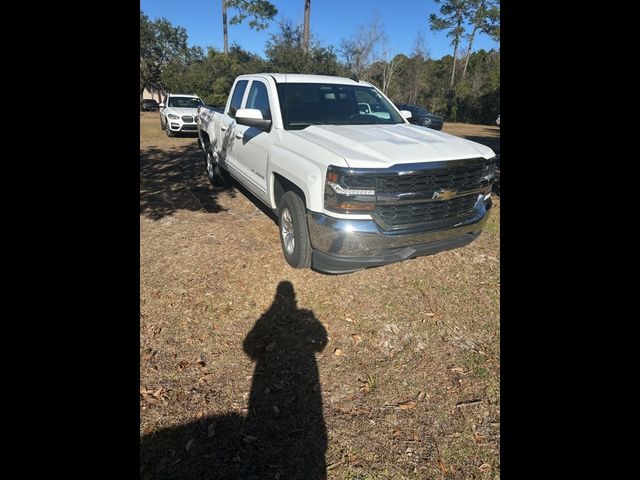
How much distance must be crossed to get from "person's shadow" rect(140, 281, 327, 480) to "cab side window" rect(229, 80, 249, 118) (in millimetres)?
4015

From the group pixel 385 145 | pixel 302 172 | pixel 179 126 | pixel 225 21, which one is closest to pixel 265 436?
pixel 302 172

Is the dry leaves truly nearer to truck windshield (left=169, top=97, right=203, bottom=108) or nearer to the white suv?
the white suv

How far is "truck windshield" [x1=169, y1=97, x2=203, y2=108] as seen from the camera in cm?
1695

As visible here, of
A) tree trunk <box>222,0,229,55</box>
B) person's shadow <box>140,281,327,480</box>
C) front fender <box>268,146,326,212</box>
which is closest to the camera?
person's shadow <box>140,281,327,480</box>

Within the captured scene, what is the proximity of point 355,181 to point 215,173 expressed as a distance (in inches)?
189

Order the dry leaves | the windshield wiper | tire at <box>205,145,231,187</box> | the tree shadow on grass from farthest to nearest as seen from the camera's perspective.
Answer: tire at <box>205,145,231,187</box> → the tree shadow on grass → the windshield wiper → the dry leaves

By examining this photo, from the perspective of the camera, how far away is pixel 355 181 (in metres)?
3.11

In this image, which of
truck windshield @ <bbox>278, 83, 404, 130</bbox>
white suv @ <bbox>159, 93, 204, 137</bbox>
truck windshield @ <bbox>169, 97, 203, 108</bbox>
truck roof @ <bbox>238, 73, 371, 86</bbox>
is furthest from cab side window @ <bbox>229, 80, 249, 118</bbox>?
truck windshield @ <bbox>169, 97, 203, 108</bbox>

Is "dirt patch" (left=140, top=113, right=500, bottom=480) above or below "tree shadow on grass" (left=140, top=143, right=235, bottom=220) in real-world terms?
below
